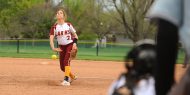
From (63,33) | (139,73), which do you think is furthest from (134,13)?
(139,73)

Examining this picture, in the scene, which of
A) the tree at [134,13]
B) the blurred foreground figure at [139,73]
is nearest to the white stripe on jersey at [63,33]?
the blurred foreground figure at [139,73]

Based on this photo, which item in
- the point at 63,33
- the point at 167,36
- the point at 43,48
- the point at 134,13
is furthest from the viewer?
the point at 134,13

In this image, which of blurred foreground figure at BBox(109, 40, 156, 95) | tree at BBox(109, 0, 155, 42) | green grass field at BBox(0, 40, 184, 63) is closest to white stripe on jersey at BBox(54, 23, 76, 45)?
blurred foreground figure at BBox(109, 40, 156, 95)

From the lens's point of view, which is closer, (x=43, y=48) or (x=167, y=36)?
(x=167, y=36)

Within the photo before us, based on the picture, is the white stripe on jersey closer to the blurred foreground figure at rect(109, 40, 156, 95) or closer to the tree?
the blurred foreground figure at rect(109, 40, 156, 95)

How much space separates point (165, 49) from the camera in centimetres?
133

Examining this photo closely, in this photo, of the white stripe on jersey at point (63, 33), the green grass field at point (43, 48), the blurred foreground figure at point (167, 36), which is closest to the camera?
the blurred foreground figure at point (167, 36)

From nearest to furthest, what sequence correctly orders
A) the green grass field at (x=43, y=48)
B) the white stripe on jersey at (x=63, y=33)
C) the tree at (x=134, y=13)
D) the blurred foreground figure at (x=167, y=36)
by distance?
the blurred foreground figure at (x=167, y=36), the white stripe on jersey at (x=63, y=33), the green grass field at (x=43, y=48), the tree at (x=134, y=13)

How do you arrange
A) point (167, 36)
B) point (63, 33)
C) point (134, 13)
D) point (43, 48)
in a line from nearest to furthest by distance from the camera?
point (167, 36) < point (63, 33) < point (43, 48) < point (134, 13)

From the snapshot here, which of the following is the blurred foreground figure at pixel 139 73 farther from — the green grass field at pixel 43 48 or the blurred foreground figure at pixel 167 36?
the green grass field at pixel 43 48

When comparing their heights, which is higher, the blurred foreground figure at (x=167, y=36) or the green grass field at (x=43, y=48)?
the blurred foreground figure at (x=167, y=36)

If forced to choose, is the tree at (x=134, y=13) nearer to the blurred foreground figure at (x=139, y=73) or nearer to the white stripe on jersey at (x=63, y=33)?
the white stripe on jersey at (x=63, y=33)

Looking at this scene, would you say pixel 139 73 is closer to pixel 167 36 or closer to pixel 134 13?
pixel 167 36

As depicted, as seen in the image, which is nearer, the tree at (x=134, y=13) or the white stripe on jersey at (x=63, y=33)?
the white stripe on jersey at (x=63, y=33)
